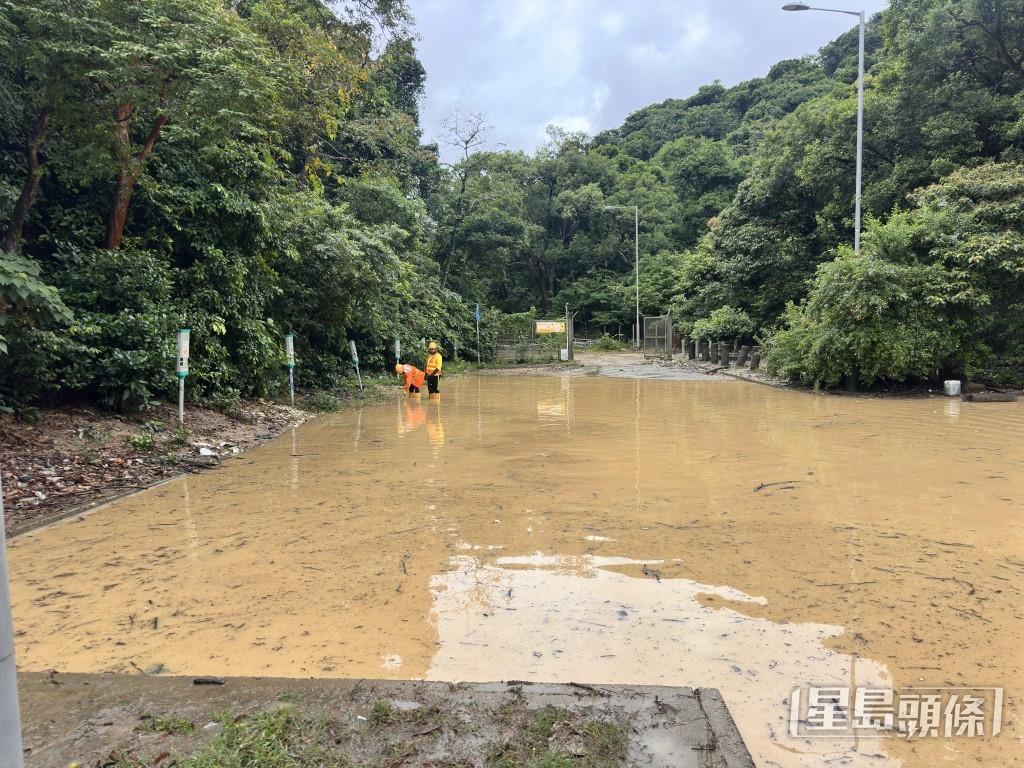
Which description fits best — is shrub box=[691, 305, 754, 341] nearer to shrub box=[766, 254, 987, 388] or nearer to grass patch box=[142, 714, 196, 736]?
shrub box=[766, 254, 987, 388]

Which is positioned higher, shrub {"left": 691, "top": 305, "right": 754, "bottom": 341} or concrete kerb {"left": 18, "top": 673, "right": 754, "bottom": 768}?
shrub {"left": 691, "top": 305, "right": 754, "bottom": 341}

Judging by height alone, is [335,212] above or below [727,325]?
above

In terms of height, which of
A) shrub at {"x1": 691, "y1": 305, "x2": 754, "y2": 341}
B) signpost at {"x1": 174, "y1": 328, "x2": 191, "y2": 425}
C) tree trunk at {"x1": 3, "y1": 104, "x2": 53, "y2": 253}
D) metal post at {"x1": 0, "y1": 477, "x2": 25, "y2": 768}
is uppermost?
tree trunk at {"x1": 3, "y1": 104, "x2": 53, "y2": 253}

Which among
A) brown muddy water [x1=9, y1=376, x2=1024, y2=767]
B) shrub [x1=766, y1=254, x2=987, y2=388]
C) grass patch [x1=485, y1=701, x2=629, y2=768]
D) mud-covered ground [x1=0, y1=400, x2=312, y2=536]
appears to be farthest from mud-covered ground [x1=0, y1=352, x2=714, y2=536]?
shrub [x1=766, y1=254, x2=987, y2=388]

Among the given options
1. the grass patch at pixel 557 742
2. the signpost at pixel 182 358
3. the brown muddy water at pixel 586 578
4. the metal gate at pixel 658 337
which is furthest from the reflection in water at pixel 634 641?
the metal gate at pixel 658 337

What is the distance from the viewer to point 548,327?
30797 mm

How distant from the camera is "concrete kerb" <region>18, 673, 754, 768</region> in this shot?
7.75ft

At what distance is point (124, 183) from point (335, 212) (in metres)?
6.72

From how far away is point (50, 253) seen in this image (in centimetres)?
970

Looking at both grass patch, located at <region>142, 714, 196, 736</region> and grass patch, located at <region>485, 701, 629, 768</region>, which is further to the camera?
grass patch, located at <region>142, 714, 196, 736</region>

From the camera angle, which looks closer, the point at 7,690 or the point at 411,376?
the point at 7,690

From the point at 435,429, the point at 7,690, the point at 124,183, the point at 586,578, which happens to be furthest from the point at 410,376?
the point at 7,690

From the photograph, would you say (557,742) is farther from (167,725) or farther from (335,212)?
(335,212)

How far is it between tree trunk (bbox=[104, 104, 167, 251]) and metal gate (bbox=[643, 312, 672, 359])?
89.9ft
